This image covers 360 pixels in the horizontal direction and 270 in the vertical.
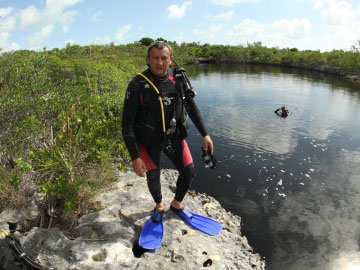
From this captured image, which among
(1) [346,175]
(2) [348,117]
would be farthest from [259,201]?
(2) [348,117]

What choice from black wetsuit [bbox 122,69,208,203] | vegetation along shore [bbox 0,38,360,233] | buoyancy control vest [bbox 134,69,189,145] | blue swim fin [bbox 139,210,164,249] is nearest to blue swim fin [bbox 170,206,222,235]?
blue swim fin [bbox 139,210,164,249]

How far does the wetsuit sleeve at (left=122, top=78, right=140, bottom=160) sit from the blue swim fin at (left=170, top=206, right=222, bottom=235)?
5.94ft

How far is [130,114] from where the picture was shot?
3799 mm

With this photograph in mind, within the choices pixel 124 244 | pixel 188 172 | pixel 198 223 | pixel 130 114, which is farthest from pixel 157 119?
pixel 198 223

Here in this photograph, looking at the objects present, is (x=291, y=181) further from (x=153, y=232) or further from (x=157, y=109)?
(x=157, y=109)

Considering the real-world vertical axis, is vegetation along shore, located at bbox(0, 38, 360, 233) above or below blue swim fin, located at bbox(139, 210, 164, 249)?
above

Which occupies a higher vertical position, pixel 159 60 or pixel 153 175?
pixel 159 60

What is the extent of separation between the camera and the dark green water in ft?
19.9

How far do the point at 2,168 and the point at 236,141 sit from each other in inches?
395

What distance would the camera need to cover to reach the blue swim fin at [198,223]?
194 inches

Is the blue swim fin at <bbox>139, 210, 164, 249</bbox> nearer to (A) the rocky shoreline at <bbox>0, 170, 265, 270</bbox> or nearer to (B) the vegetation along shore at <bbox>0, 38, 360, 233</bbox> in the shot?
(A) the rocky shoreline at <bbox>0, 170, 265, 270</bbox>

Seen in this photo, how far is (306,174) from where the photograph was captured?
9.50 m

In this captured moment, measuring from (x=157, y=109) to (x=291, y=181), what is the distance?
273 inches

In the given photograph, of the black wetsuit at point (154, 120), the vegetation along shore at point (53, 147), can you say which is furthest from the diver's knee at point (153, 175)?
the vegetation along shore at point (53, 147)
